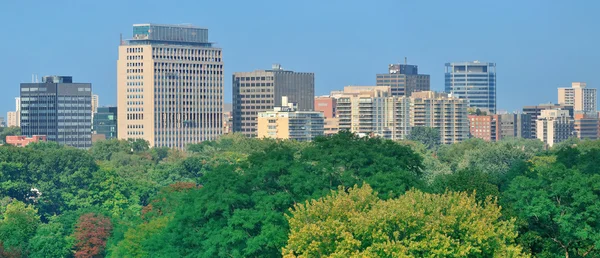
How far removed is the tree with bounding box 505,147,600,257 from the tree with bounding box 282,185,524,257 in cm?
368

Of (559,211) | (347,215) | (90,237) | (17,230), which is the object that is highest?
(347,215)

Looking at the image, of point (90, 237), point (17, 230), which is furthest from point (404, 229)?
point (17, 230)

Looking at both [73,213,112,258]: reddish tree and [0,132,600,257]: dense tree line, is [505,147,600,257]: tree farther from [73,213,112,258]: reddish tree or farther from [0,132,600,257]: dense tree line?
[73,213,112,258]: reddish tree

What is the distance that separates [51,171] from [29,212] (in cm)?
2637

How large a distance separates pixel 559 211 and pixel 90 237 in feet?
146

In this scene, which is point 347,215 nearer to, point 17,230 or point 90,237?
point 90,237

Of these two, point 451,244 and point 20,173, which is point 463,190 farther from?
point 20,173

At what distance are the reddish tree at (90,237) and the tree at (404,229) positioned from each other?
39.1 metres

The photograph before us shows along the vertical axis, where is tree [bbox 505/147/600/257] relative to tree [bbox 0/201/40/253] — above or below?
above

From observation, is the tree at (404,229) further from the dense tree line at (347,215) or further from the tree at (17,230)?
the tree at (17,230)

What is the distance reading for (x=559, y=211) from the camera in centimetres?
7600

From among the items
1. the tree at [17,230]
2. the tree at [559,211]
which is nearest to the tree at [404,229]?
the tree at [559,211]

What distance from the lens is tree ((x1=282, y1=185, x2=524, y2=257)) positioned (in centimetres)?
6762

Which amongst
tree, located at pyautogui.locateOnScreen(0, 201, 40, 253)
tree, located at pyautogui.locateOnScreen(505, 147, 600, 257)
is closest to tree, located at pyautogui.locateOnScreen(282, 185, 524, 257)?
tree, located at pyautogui.locateOnScreen(505, 147, 600, 257)
